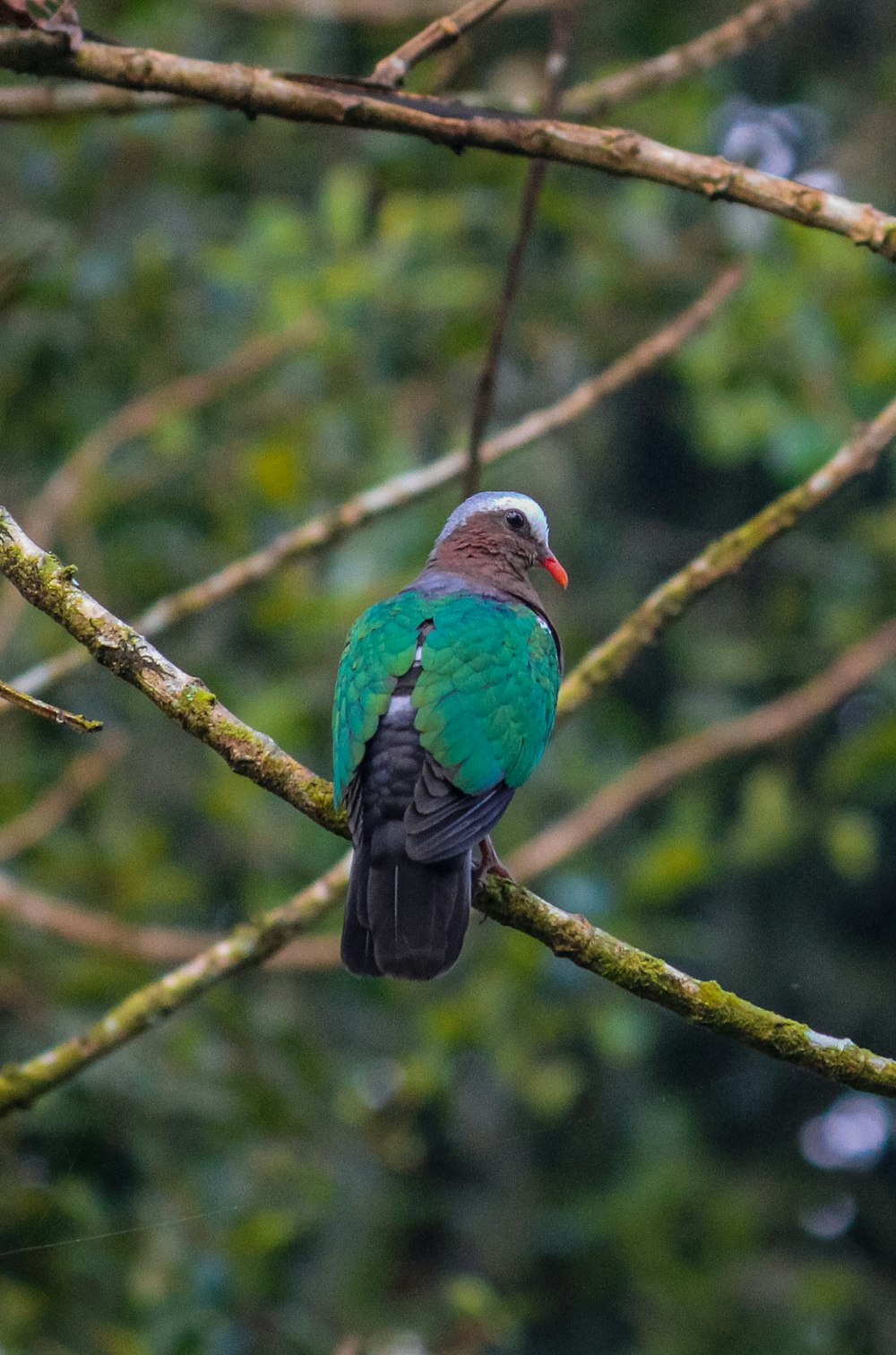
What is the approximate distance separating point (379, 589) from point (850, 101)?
5.05m

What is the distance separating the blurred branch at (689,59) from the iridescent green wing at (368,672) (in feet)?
5.72

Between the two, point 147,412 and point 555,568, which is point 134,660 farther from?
point 147,412

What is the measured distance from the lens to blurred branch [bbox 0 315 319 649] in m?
5.81

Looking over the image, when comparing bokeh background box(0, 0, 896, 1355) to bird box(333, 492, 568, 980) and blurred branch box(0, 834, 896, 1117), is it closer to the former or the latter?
bird box(333, 492, 568, 980)

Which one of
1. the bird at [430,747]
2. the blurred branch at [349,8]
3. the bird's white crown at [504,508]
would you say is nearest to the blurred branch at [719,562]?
the bird at [430,747]

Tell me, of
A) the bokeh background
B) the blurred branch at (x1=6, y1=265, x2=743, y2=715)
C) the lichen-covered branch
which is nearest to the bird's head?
the blurred branch at (x1=6, y1=265, x2=743, y2=715)

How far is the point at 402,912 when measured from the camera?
10.2ft

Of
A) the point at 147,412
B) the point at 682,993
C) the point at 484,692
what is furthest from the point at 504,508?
the point at 147,412

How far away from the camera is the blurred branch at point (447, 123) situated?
2939 millimetres

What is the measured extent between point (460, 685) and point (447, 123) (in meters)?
1.22

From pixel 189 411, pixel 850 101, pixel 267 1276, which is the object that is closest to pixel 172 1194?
pixel 267 1276

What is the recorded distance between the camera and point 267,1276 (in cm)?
521

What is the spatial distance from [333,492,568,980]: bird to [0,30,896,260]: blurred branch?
1.15 m

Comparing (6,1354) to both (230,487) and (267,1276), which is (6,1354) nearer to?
(267,1276)
